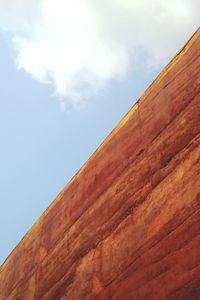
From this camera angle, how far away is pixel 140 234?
2037 mm

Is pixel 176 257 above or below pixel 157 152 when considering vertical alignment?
below

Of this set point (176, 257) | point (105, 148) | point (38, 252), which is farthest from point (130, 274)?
point (38, 252)

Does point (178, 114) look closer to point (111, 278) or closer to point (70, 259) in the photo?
point (111, 278)

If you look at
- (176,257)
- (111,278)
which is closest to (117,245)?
(111,278)

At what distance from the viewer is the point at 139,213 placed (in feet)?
6.98

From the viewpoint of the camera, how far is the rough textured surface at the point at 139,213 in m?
1.79

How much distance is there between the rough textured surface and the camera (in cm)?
179

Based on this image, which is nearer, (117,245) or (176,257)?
(176,257)

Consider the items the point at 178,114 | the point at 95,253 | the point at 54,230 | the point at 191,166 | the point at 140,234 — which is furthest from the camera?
the point at 54,230

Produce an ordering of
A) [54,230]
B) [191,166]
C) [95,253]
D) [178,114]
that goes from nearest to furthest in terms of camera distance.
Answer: [191,166], [178,114], [95,253], [54,230]

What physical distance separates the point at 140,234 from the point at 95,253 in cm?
46

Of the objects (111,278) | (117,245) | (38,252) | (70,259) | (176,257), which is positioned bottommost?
(176,257)

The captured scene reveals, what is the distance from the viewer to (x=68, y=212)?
2.97 meters

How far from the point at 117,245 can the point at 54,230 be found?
998 millimetres
